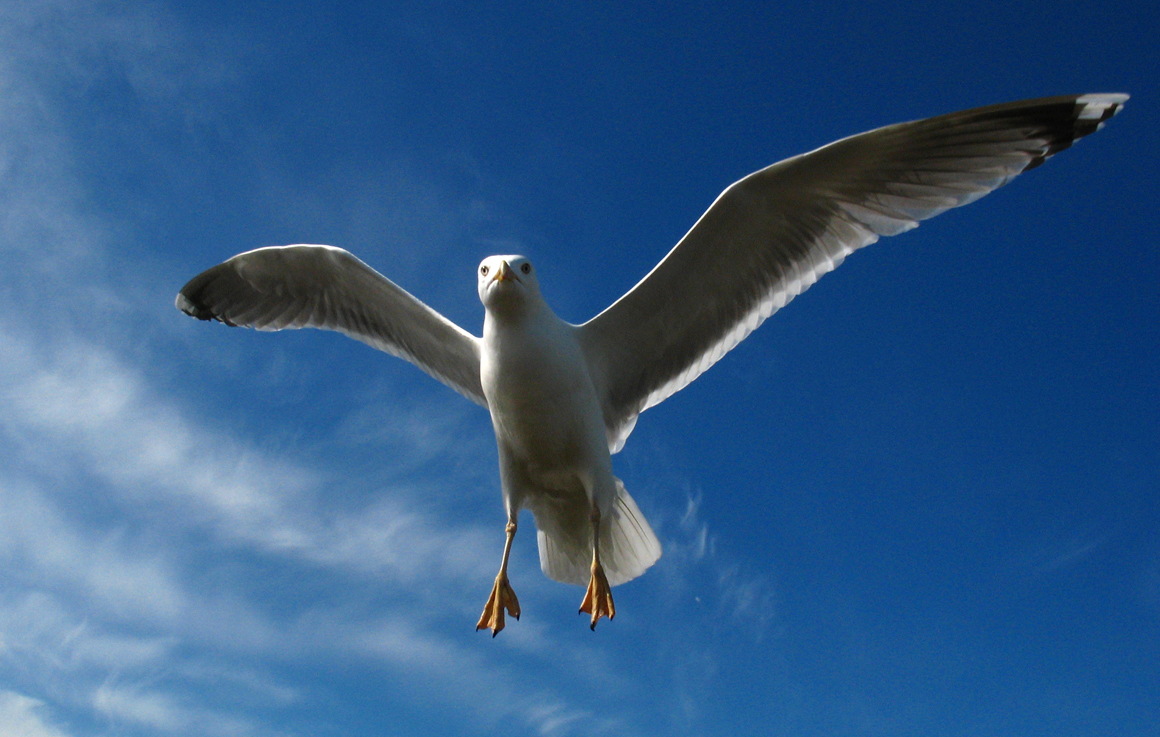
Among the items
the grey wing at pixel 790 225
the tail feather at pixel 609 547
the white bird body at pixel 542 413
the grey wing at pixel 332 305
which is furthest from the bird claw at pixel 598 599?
the grey wing at pixel 332 305

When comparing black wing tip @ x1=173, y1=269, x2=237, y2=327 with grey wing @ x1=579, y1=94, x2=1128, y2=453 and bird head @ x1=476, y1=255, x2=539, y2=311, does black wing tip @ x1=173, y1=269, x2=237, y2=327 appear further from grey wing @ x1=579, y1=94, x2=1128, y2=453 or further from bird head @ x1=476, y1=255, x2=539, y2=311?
grey wing @ x1=579, y1=94, x2=1128, y2=453

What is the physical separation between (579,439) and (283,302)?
7.46 feet

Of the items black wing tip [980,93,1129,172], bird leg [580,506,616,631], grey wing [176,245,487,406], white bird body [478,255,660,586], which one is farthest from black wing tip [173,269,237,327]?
black wing tip [980,93,1129,172]

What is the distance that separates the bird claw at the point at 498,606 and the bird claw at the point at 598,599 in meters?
0.36

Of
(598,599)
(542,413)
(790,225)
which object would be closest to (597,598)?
(598,599)

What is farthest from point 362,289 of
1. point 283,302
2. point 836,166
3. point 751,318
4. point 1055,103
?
point 1055,103

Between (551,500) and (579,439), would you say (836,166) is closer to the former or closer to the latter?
(579,439)

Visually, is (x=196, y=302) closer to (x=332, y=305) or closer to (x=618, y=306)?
(x=332, y=305)

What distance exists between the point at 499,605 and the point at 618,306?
5.60ft

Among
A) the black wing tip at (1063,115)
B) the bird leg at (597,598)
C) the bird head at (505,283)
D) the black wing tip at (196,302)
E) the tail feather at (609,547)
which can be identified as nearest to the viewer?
the black wing tip at (1063,115)

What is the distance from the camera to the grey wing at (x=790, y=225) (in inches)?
156

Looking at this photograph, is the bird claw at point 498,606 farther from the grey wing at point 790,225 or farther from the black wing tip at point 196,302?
the black wing tip at point 196,302

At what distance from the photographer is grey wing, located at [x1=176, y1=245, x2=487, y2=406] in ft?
16.1

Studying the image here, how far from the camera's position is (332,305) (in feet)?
17.1
